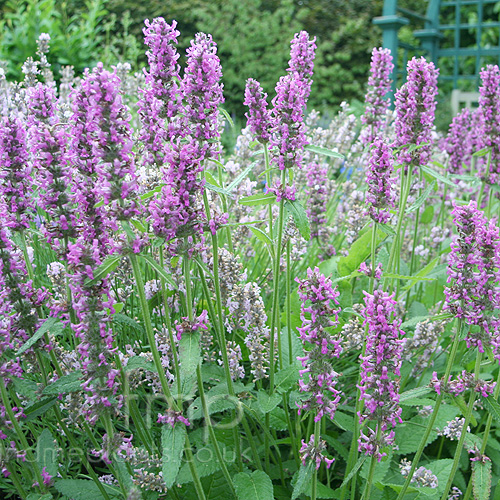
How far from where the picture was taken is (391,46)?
9.09 meters

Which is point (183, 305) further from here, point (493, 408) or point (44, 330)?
point (493, 408)

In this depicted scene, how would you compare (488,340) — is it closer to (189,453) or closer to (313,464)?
(313,464)

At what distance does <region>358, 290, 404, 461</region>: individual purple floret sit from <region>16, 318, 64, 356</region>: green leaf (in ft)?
2.77

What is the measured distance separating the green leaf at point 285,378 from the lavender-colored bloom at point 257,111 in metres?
0.81

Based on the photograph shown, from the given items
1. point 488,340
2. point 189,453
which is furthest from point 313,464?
point 488,340

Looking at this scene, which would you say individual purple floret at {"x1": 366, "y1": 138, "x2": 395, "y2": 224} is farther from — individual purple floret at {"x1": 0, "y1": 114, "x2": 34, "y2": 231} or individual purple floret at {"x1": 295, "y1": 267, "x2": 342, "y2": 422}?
individual purple floret at {"x1": 0, "y1": 114, "x2": 34, "y2": 231}

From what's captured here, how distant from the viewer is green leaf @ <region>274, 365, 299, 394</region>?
2016 mm

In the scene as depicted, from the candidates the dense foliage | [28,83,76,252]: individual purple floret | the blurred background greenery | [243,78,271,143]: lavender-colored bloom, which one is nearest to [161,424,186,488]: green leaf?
the dense foliage

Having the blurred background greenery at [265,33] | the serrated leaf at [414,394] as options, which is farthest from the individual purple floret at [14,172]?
the blurred background greenery at [265,33]

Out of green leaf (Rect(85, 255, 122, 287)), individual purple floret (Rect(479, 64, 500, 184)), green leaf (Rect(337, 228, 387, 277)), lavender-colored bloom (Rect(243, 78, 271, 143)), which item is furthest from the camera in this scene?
individual purple floret (Rect(479, 64, 500, 184))

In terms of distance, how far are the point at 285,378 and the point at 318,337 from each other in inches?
19.7

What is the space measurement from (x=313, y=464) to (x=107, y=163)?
991mm

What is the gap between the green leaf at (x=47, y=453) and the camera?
186 centimetres

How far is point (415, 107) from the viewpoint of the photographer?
2.39 m
